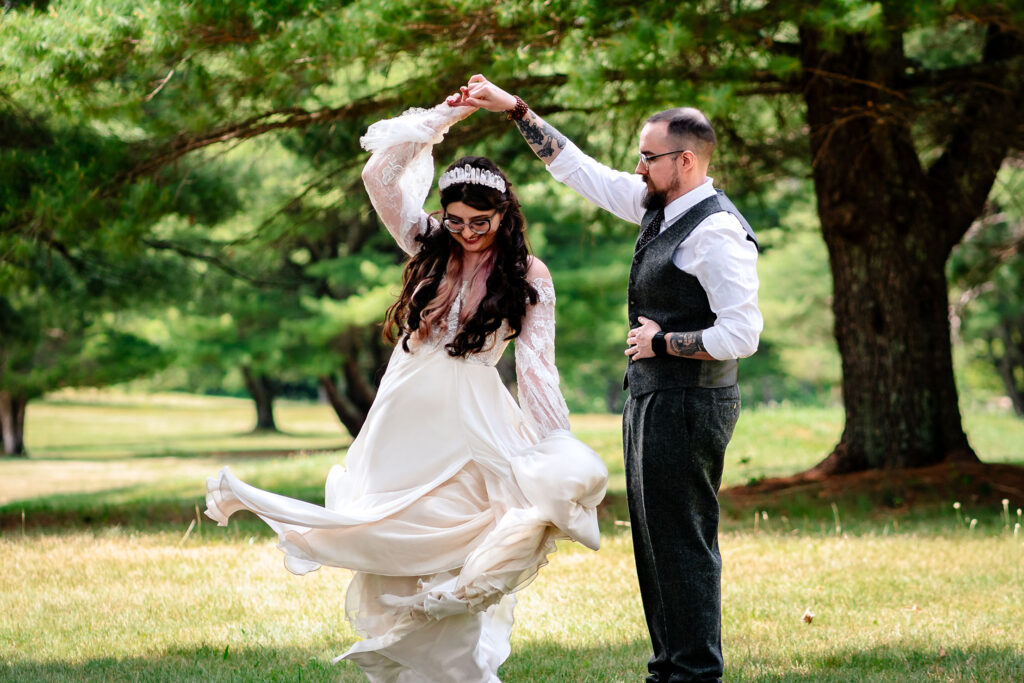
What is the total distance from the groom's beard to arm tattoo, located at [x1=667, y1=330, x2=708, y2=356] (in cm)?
52

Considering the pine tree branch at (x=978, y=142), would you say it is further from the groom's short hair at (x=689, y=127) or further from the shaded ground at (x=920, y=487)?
the groom's short hair at (x=689, y=127)

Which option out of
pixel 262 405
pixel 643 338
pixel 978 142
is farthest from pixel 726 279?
pixel 262 405

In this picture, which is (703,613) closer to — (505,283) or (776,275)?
(505,283)

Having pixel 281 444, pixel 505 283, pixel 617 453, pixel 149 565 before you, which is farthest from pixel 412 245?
pixel 281 444

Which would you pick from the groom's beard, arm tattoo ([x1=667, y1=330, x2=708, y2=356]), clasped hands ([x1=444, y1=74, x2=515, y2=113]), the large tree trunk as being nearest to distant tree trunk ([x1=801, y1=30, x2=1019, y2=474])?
the large tree trunk

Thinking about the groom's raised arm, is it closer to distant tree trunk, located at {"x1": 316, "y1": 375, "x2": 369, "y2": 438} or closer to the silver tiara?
the silver tiara

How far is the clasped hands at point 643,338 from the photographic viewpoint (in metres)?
3.64

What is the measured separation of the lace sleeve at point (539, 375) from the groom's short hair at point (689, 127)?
0.69 meters

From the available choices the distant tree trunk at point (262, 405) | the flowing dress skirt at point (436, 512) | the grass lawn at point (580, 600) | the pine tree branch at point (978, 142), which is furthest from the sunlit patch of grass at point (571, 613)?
the distant tree trunk at point (262, 405)

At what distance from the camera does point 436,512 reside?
12.4 ft

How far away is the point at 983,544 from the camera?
23.5ft

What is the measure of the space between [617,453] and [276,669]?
972cm

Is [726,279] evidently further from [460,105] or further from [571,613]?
[571,613]

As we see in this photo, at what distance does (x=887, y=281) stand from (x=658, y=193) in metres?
6.23
